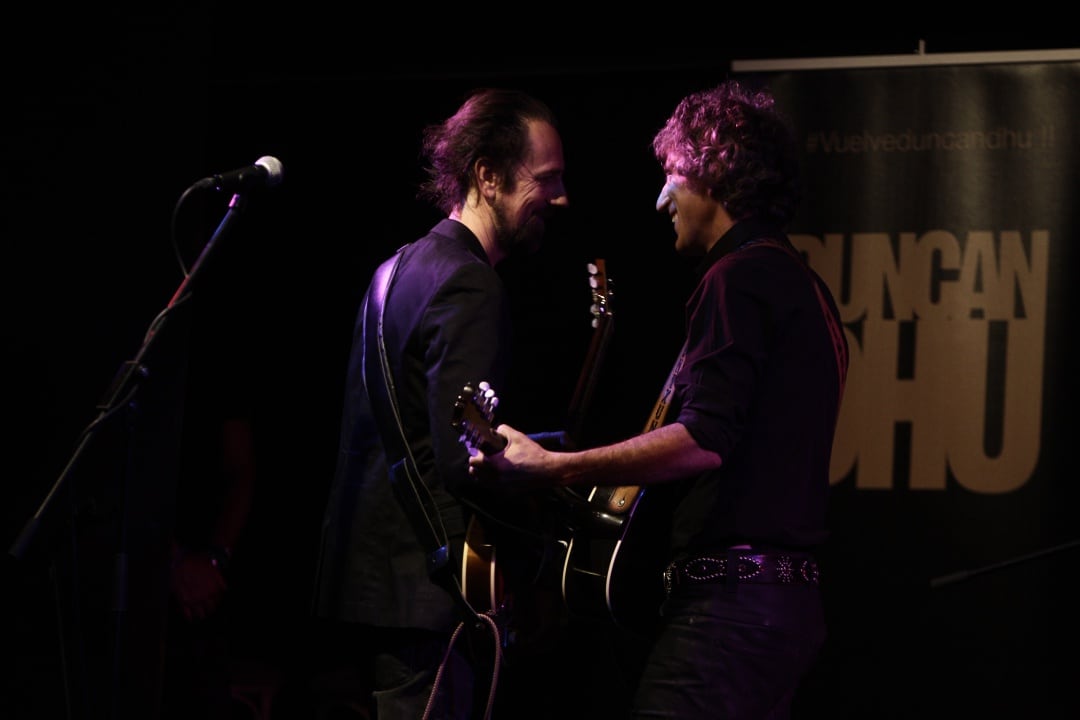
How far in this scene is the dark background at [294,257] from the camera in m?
3.60

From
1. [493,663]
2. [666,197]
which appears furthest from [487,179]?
[493,663]

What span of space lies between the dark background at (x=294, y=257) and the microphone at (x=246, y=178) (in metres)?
0.72

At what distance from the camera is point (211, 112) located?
15.6 ft

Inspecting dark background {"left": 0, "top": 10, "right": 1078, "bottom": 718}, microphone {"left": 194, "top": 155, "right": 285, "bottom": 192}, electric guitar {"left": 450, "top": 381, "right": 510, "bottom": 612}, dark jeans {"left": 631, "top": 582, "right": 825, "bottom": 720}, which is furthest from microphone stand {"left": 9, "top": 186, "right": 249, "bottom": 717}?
dark jeans {"left": 631, "top": 582, "right": 825, "bottom": 720}

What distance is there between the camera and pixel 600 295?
3.11 m

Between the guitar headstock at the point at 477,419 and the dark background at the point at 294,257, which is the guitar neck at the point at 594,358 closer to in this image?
the guitar headstock at the point at 477,419

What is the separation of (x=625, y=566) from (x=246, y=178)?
4.26 ft

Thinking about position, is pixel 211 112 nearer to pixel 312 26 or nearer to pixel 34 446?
pixel 312 26

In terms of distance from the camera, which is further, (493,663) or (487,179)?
(487,179)

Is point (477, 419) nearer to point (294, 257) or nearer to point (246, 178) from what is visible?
point (246, 178)

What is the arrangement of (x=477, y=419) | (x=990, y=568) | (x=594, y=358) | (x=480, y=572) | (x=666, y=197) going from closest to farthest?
(x=477, y=419) → (x=480, y=572) → (x=666, y=197) → (x=594, y=358) → (x=990, y=568)

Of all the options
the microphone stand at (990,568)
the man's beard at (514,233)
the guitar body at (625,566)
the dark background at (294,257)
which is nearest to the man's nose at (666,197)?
the man's beard at (514,233)

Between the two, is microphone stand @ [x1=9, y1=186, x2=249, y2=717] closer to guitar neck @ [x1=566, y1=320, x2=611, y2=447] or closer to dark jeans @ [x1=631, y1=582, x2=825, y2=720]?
guitar neck @ [x1=566, y1=320, x2=611, y2=447]

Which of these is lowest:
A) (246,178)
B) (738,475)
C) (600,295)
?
(738,475)
